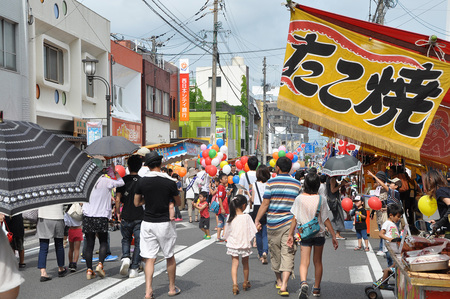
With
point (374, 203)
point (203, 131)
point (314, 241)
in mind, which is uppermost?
point (203, 131)

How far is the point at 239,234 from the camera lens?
25.3ft

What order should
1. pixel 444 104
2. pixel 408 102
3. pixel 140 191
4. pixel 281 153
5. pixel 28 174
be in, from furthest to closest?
pixel 281 153 → pixel 140 191 → pixel 444 104 → pixel 408 102 → pixel 28 174

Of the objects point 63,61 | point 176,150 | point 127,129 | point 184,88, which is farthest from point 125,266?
point 184,88

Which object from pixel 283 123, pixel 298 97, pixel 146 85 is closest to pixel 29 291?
pixel 298 97

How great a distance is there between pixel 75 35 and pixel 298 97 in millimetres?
19319

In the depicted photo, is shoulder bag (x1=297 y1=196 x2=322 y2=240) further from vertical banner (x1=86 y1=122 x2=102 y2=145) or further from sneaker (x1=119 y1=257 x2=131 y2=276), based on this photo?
vertical banner (x1=86 y1=122 x2=102 y2=145)

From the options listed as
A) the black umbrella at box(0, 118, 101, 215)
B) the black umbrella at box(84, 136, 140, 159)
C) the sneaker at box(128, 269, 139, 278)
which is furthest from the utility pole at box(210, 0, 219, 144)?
the black umbrella at box(0, 118, 101, 215)

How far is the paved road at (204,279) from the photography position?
24.9 feet

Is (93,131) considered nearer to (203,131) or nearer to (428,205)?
(428,205)

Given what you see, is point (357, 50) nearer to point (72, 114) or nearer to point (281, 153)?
point (281, 153)

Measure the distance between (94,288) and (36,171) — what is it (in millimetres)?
4948

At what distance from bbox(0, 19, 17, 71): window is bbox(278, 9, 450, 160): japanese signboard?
574 inches

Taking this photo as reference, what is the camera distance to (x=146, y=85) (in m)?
33.8

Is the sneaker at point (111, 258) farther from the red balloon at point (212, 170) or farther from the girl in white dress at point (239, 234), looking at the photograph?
the red balloon at point (212, 170)
